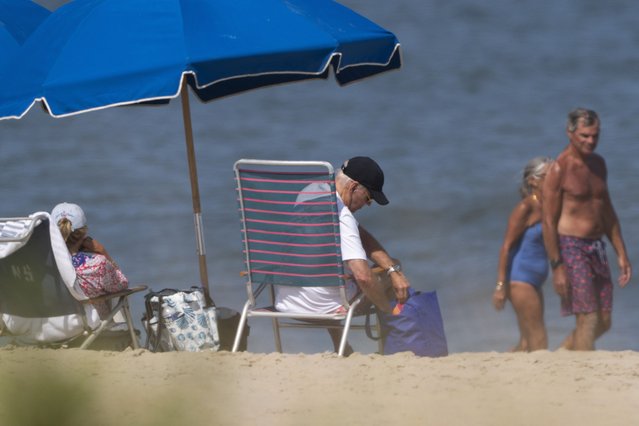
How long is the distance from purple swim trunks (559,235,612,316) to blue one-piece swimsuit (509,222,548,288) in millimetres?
168

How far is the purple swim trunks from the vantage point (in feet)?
17.7

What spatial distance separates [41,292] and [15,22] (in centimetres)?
206

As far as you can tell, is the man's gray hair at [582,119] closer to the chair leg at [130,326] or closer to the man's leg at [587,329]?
the man's leg at [587,329]

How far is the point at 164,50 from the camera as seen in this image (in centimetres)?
501

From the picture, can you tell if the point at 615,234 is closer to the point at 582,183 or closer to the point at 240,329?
the point at 582,183

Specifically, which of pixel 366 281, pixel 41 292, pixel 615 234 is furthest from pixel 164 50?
pixel 615 234

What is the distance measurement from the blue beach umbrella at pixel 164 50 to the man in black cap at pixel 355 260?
0.47 meters

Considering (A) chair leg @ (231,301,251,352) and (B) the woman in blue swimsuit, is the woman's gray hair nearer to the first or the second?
(B) the woman in blue swimsuit

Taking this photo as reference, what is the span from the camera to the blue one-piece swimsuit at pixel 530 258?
18.3 ft

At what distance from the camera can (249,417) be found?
13.5 feet

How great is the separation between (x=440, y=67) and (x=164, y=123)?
441 cm

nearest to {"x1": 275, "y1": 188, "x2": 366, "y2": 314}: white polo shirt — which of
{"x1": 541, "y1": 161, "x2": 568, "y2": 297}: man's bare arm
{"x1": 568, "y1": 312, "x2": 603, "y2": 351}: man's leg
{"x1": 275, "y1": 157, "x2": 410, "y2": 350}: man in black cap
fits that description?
{"x1": 275, "y1": 157, "x2": 410, "y2": 350}: man in black cap

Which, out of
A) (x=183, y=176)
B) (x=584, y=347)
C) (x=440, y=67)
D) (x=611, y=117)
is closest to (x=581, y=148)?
(x=584, y=347)

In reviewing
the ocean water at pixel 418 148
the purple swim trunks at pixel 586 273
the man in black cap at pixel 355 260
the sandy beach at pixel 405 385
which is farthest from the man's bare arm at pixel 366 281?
the ocean water at pixel 418 148
